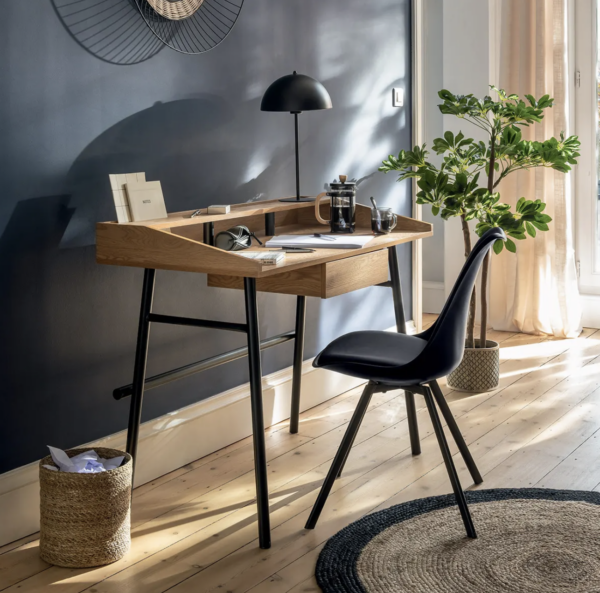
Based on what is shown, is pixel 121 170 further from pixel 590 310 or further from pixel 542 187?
pixel 590 310

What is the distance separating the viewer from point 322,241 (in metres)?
2.68

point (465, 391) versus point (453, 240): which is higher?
point (453, 240)

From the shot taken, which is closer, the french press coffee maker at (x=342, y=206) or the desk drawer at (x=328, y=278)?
the desk drawer at (x=328, y=278)

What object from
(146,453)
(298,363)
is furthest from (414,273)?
(146,453)

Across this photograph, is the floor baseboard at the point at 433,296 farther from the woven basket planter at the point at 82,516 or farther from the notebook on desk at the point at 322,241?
the woven basket planter at the point at 82,516

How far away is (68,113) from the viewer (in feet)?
8.09

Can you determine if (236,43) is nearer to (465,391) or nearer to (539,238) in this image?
(465,391)

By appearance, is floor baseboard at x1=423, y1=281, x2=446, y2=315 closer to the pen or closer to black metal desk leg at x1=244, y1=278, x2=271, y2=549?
the pen

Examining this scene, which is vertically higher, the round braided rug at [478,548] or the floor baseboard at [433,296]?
the floor baseboard at [433,296]

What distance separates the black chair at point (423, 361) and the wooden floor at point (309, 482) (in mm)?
235

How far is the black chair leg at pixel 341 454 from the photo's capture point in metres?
2.39

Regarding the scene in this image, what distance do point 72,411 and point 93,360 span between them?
0.54 ft

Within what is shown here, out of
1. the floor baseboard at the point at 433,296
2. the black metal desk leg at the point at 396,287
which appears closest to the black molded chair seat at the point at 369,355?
the black metal desk leg at the point at 396,287

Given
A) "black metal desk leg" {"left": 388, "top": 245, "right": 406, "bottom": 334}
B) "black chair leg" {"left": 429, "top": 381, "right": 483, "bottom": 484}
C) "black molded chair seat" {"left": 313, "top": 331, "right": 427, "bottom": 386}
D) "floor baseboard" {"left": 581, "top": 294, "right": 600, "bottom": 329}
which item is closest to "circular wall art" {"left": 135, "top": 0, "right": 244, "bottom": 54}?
"black metal desk leg" {"left": 388, "top": 245, "right": 406, "bottom": 334}
